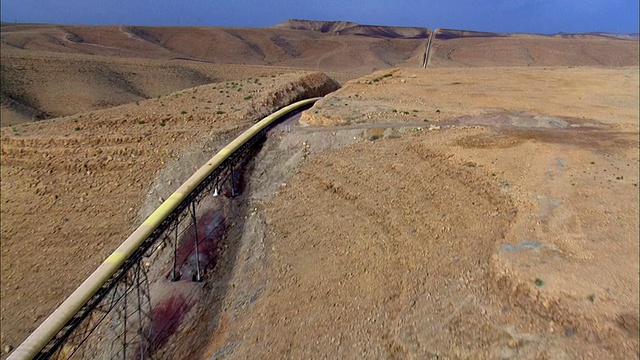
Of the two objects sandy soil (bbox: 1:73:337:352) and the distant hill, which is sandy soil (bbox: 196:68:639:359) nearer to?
sandy soil (bbox: 1:73:337:352)

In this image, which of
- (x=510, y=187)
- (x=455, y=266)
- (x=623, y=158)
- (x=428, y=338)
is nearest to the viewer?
(x=428, y=338)

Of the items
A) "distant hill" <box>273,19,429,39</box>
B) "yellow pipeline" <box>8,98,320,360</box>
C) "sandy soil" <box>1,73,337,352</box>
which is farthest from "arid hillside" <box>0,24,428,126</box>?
"yellow pipeline" <box>8,98,320,360</box>

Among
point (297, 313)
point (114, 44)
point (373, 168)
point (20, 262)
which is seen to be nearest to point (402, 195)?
point (373, 168)

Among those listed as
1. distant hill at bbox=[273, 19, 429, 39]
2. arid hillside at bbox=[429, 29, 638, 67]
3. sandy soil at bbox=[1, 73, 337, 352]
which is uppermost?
distant hill at bbox=[273, 19, 429, 39]

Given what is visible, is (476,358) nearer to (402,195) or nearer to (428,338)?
(428,338)

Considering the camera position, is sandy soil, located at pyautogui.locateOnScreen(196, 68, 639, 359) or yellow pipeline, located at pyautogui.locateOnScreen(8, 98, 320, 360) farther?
yellow pipeline, located at pyautogui.locateOnScreen(8, 98, 320, 360)

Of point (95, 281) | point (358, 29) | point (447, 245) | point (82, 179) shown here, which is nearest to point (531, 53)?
point (358, 29)

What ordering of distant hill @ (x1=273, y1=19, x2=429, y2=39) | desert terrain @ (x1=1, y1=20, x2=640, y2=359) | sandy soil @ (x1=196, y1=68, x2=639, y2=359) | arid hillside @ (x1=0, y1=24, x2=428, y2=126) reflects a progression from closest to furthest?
1. sandy soil @ (x1=196, y1=68, x2=639, y2=359)
2. desert terrain @ (x1=1, y1=20, x2=640, y2=359)
3. arid hillside @ (x1=0, y1=24, x2=428, y2=126)
4. distant hill @ (x1=273, y1=19, x2=429, y2=39)
